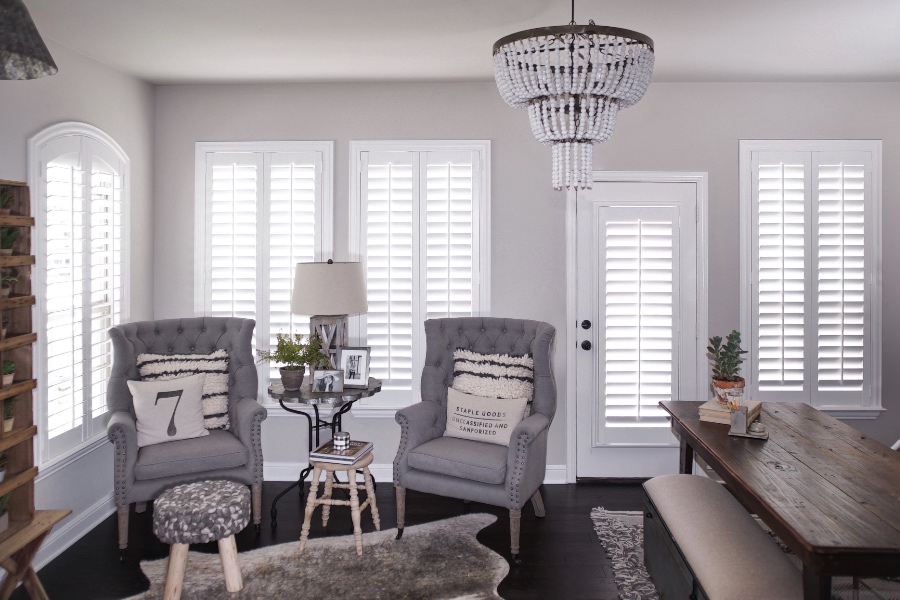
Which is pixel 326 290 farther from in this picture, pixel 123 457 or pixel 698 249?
pixel 698 249

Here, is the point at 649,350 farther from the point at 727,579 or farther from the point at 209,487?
the point at 209,487

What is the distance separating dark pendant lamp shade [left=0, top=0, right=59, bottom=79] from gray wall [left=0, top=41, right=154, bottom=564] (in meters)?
1.77

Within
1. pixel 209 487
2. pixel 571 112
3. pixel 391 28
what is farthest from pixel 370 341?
pixel 571 112

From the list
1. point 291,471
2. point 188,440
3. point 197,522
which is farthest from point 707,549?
point 291,471

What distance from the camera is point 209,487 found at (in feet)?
9.79

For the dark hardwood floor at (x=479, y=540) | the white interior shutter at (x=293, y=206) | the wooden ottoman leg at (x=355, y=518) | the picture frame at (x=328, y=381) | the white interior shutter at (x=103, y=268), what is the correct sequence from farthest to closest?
the white interior shutter at (x=293, y=206)
the picture frame at (x=328, y=381)
the white interior shutter at (x=103, y=268)
the wooden ottoman leg at (x=355, y=518)
the dark hardwood floor at (x=479, y=540)

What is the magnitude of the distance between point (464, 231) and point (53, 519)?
108 inches

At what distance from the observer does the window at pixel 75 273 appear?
332 centimetres

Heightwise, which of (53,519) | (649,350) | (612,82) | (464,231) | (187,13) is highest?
(187,13)

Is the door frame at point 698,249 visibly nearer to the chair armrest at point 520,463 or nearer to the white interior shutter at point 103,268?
the chair armrest at point 520,463

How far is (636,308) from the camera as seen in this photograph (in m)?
4.42

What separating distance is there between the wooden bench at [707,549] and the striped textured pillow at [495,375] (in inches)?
38.2

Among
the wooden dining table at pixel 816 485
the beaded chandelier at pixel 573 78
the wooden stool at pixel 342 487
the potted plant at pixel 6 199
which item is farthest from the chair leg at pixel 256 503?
the beaded chandelier at pixel 573 78

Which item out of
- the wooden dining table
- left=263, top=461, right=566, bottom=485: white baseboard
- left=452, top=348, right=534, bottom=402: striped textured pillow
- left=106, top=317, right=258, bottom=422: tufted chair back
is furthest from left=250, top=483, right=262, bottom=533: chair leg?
the wooden dining table
